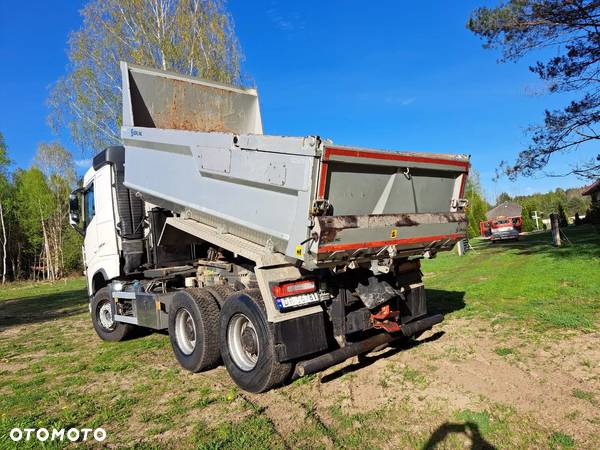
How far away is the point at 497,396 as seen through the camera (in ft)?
12.9

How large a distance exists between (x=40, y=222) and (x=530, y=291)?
3739cm

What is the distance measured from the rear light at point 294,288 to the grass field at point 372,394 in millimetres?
1054

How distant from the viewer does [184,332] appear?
220 inches

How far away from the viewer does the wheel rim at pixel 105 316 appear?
7.54 m

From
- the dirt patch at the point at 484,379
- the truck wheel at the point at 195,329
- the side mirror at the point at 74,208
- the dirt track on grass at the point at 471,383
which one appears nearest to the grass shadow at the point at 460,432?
the dirt track on grass at the point at 471,383

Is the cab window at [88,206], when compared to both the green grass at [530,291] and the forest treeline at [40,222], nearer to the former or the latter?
the green grass at [530,291]

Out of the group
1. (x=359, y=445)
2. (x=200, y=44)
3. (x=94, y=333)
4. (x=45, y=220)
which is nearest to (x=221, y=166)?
(x=359, y=445)

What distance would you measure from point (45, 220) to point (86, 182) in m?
33.0

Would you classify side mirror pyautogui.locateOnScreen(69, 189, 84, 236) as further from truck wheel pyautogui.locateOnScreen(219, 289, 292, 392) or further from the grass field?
truck wheel pyautogui.locateOnScreen(219, 289, 292, 392)

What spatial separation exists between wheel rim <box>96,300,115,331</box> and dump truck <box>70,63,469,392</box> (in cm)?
67

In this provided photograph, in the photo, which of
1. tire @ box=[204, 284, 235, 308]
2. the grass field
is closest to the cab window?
the grass field

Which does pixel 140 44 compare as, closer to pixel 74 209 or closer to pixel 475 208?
pixel 74 209

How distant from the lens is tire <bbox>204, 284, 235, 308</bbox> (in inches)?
204

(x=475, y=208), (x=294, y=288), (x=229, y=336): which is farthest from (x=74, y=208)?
(x=475, y=208)
